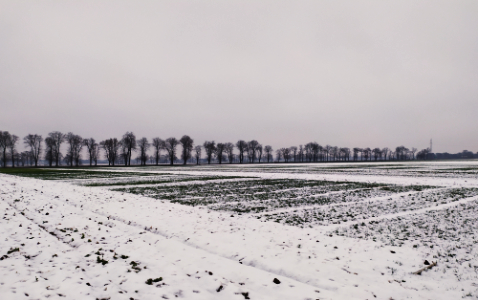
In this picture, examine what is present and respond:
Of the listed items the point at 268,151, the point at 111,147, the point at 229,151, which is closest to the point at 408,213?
the point at 111,147

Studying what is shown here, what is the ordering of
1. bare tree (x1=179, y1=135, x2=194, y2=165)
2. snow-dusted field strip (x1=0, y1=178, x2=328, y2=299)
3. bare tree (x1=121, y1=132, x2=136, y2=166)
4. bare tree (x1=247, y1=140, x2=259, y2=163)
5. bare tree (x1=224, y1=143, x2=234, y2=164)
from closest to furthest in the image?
snow-dusted field strip (x1=0, y1=178, x2=328, y2=299) < bare tree (x1=121, y1=132, x2=136, y2=166) < bare tree (x1=179, y1=135, x2=194, y2=165) < bare tree (x1=224, y1=143, x2=234, y2=164) < bare tree (x1=247, y1=140, x2=259, y2=163)

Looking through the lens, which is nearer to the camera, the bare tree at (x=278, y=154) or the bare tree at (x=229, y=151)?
the bare tree at (x=229, y=151)

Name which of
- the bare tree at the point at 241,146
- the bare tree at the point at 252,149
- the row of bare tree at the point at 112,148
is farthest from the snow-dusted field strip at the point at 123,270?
the bare tree at the point at 252,149

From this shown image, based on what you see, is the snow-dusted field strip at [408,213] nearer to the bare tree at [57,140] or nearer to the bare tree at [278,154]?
the bare tree at [57,140]

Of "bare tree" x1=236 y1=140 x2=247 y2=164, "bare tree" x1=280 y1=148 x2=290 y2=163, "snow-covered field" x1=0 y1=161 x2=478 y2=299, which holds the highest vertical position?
"bare tree" x1=236 y1=140 x2=247 y2=164

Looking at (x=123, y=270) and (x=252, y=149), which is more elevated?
(x=252, y=149)

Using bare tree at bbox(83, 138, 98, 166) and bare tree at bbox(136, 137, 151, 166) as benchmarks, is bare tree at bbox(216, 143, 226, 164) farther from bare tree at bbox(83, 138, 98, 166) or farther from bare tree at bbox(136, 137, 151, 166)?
bare tree at bbox(83, 138, 98, 166)

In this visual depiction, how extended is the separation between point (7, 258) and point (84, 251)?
173 cm

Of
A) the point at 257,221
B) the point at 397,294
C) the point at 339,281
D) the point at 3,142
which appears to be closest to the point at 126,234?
the point at 257,221

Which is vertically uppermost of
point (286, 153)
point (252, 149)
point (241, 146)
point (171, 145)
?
point (241, 146)

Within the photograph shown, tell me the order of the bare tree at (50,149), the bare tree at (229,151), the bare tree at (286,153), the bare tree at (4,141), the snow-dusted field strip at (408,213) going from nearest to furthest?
the snow-dusted field strip at (408,213), the bare tree at (4,141), the bare tree at (50,149), the bare tree at (229,151), the bare tree at (286,153)

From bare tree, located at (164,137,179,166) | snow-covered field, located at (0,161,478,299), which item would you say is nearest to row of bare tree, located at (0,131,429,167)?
bare tree, located at (164,137,179,166)

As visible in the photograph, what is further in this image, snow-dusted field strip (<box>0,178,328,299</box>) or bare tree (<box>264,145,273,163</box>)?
bare tree (<box>264,145,273,163</box>)

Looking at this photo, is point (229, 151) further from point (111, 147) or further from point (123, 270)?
point (123, 270)
